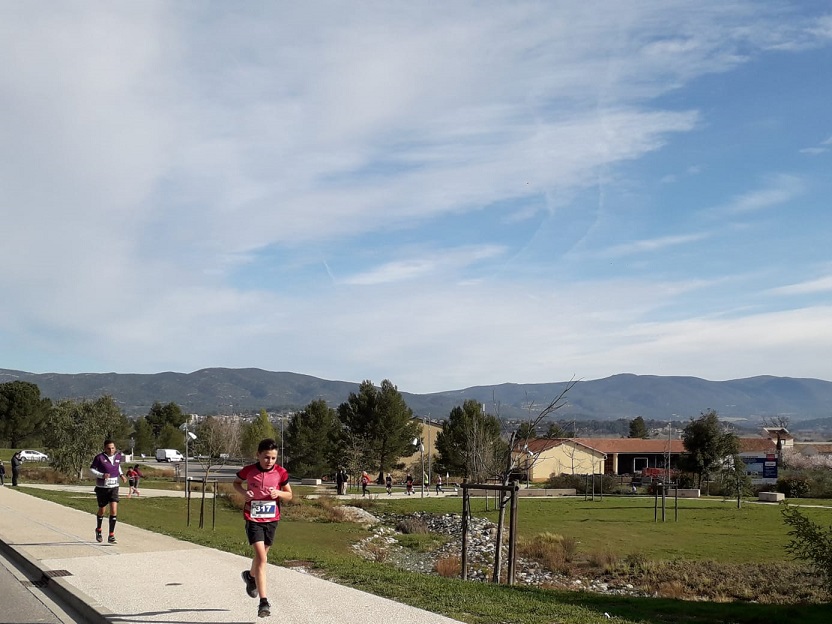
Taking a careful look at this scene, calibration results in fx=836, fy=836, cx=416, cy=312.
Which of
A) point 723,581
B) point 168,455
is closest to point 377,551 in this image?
point 723,581

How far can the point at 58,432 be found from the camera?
5025 cm

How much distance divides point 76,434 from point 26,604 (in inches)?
1706

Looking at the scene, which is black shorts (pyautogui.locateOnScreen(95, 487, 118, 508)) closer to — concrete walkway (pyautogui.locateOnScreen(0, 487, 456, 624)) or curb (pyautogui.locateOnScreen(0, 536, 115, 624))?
concrete walkway (pyautogui.locateOnScreen(0, 487, 456, 624))

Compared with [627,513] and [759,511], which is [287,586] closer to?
[627,513]

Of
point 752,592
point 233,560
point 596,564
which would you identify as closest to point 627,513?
point 596,564

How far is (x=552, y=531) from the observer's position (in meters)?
31.5

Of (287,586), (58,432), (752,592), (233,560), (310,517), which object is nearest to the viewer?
(287,586)

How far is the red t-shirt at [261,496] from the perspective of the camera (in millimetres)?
8547

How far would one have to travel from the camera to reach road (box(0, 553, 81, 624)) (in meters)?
9.20

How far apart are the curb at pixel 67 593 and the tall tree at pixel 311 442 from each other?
5869cm

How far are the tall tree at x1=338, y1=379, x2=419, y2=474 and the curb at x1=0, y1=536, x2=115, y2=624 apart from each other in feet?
190

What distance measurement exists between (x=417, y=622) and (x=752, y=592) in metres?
12.9

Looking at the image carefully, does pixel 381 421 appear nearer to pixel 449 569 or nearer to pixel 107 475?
pixel 449 569

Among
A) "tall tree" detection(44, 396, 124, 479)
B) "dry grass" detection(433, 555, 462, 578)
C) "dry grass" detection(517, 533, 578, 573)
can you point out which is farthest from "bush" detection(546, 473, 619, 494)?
"dry grass" detection(433, 555, 462, 578)
